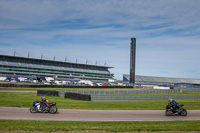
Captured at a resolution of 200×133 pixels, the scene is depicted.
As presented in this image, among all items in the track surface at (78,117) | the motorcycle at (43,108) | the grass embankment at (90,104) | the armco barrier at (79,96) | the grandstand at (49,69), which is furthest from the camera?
the grandstand at (49,69)

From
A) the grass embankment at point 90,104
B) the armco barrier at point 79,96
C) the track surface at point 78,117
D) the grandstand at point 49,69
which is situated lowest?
the track surface at point 78,117

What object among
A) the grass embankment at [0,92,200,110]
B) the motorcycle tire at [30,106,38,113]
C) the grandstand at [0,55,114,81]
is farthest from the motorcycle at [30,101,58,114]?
the grandstand at [0,55,114,81]

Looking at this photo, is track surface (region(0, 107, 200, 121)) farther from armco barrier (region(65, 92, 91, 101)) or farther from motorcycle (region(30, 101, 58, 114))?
armco barrier (region(65, 92, 91, 101))

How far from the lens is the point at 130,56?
379 feet

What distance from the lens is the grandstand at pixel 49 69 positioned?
11695cm

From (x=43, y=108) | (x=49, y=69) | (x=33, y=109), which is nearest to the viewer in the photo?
(x=33, y=109)

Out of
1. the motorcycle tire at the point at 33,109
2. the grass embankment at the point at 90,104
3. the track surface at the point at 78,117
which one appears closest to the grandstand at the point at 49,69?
the grass embankment at the point at 90,104

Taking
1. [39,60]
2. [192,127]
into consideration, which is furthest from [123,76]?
[192,127]

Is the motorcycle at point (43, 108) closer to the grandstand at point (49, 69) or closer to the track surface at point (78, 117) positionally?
the track surface at point (78, 117)

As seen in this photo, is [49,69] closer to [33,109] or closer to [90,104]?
[90,104]

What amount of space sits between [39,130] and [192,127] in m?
8.86

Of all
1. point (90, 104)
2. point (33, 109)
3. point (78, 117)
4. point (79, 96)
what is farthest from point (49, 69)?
point (78, 117)

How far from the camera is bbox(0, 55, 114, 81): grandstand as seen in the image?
4604 inches

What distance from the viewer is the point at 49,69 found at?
13238cm
